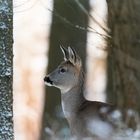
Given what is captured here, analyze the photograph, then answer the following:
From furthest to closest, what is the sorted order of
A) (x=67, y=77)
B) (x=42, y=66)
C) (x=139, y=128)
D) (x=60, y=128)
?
1. (x=42, y=66)
2. (x=60, y=128)
3. (x=67, y=77)
4. (x=139, y=128)

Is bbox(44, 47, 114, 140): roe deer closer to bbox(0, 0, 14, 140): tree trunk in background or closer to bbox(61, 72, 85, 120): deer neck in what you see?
bbox(61, 72, 85, 120): deer neck

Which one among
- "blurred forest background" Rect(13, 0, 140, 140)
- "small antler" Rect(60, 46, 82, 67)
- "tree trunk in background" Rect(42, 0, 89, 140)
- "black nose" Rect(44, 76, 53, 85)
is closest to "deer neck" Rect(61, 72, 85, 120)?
"small antler" Rect(60, 46, 82, 67)

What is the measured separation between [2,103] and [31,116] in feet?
44.7

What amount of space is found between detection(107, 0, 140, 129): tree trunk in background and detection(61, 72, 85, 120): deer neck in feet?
2.77

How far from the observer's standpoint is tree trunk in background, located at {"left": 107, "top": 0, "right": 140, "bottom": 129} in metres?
11.9

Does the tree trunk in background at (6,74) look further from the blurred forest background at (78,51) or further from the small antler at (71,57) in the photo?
the small antler at (71,57)

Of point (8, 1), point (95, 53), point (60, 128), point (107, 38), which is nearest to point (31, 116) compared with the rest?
point (95, 53)

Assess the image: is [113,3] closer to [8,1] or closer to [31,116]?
[8,1]

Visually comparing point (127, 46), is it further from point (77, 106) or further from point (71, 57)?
point (77, 106)

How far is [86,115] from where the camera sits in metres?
10.8

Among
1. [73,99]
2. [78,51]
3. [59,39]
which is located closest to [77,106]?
[73,99]

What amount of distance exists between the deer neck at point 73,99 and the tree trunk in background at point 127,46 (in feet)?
2.77

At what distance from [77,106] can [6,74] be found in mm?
2367

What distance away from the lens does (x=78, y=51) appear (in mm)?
17094
